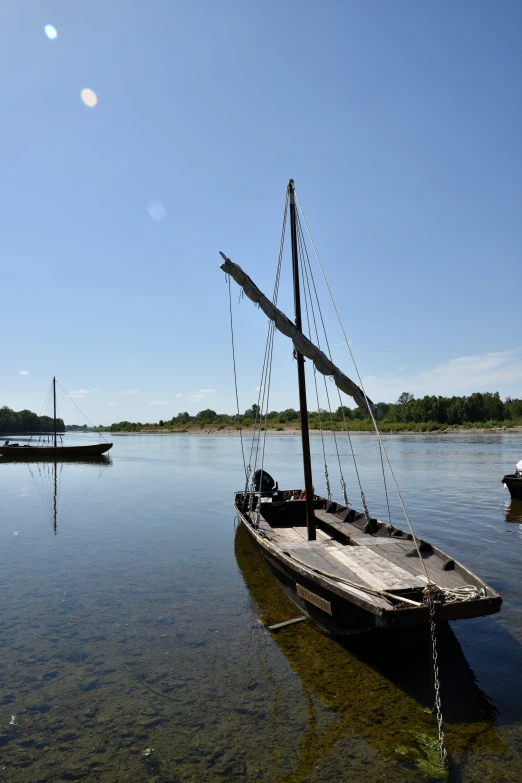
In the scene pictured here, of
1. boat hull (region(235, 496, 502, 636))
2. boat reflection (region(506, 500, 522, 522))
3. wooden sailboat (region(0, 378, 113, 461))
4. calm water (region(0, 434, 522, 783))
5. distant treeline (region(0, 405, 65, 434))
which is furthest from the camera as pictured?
distant treeline (region(0, 405, 65, 434))

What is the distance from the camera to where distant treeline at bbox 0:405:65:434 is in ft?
578

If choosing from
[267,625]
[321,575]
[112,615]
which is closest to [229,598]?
[267,625]

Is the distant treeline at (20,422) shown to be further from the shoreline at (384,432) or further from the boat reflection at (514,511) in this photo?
the boat reflection at (514,511)

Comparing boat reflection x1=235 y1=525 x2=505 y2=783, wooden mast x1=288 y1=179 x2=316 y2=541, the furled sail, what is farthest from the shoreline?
boat reflection x1=235 y1=525 x2=505 y2=783

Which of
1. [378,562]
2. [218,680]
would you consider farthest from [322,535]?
[218,680]

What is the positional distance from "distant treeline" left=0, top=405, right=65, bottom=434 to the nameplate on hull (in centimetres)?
18295

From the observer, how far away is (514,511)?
20875 millimetres

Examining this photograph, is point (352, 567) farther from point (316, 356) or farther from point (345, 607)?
point (316, 356)

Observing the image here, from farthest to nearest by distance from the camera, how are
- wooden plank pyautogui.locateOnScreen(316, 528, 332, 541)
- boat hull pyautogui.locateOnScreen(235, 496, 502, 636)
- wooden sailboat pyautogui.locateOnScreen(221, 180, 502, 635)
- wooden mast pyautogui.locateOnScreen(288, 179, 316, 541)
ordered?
wooden plank pyautogui.locateOnScreen(316, 528, 332, 541) → wooden mast pyautogui.locateOnScreen(288, 179, 316, 541) → wooden sailboat pyautogui.locateOnScreen(221, 180, 502, 635) → boat hull pyautogui.locateOnScreen(235, 496, 502, 636)

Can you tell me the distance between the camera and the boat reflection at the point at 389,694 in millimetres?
5691

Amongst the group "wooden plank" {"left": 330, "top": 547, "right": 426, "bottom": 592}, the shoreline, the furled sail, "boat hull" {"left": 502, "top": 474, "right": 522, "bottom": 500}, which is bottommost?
"boat hull" {"left": 502, "top": 474, "right": 522, "bottom": 500}

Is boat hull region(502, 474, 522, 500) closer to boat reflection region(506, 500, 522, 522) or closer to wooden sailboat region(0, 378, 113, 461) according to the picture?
boat reflection region(506, 500, 522, 522)

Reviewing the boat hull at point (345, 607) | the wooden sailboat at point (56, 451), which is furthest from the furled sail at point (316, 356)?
the wooden sailboat at point (56, 451)

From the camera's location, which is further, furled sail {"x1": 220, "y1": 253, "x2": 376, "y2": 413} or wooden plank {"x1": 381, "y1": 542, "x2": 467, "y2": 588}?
furled sail {"x1": 220, "y1": 253, "x2": 376, "y2": 413}
